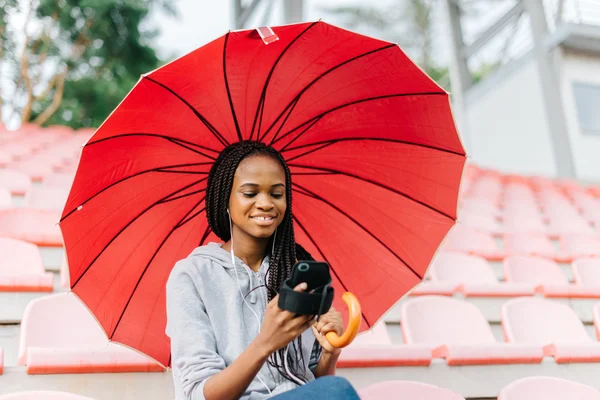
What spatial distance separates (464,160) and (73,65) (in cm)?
1042

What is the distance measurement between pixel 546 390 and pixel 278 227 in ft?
3.06

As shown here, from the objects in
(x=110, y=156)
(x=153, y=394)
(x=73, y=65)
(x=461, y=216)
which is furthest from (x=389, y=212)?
(x=73, y=65)

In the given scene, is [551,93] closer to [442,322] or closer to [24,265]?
[442,322]

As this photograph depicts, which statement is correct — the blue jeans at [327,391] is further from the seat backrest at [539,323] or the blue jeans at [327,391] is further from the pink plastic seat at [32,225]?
the pink plastic seat at [32,225]

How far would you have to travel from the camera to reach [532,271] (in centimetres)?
306

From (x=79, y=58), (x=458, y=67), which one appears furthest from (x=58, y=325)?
(x=458, y=67)

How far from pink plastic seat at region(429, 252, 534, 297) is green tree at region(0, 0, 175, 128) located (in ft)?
28.7

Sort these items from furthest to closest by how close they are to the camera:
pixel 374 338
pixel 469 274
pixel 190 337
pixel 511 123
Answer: pixel 511 123
pixel 469 274
pixel 374 338
pixel 190 337

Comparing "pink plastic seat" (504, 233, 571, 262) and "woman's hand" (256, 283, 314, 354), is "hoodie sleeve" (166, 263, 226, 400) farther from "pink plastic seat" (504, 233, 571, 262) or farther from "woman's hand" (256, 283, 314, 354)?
"pink plastic seat" (504, 233, 571, 262)

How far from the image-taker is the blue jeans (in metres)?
0.82

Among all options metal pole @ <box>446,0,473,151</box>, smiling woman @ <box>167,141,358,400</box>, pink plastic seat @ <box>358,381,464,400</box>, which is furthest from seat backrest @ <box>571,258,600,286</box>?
metal pole @ <box>446,0,473,151</box>

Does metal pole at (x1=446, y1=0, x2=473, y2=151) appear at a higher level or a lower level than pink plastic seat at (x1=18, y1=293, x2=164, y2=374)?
higher

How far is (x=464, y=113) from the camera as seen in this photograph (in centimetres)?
1064

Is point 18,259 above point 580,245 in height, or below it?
above
